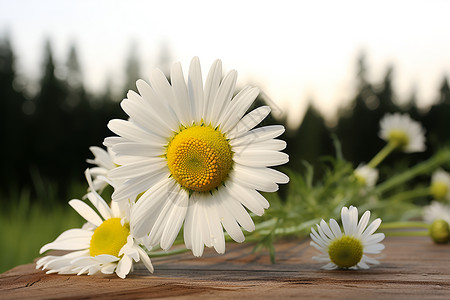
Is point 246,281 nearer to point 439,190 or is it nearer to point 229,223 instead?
point 229,223

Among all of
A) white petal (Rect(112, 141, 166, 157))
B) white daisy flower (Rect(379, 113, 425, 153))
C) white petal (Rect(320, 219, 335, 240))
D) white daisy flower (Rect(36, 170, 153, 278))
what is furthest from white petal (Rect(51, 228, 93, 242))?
white daisy flower (Rect(379, 113, 425, 153))

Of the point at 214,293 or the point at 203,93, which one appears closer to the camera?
the point at 214,293

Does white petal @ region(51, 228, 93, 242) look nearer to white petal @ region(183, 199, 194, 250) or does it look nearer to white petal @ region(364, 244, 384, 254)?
white petal @ region(183, 199, 194, 250)

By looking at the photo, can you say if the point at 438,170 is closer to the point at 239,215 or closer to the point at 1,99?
the point at 239,215

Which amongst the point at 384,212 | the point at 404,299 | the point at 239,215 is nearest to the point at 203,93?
the point at 239,215

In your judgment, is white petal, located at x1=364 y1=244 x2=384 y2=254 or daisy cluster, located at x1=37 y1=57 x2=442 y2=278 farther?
white petal, located at x1=364 y1=244 x2=384 y2=254

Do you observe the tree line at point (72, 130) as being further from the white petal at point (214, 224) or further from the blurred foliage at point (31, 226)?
the white petal at point (214, 224)

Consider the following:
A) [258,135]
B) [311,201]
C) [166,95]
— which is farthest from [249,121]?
[311,201]
